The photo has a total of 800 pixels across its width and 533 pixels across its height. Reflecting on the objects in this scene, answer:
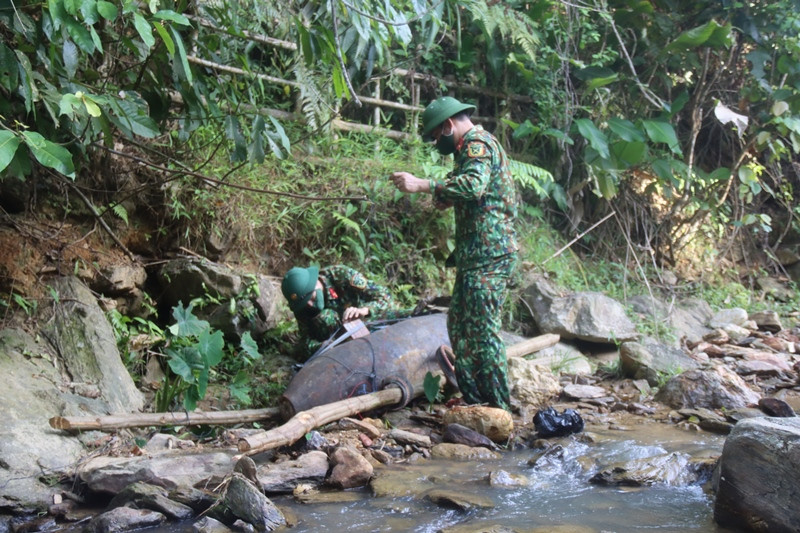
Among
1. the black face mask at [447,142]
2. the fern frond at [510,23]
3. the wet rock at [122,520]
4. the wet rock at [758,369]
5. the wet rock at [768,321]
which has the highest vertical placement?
the fern frond at [510,23]

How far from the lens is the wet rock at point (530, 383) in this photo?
5156mm

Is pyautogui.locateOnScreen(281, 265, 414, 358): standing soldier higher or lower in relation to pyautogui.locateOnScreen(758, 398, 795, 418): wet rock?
higher

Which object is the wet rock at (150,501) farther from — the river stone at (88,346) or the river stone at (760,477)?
the river stone at (760,477)

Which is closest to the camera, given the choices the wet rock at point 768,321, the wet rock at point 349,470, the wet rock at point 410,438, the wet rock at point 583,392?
the wet rock at point 349,470

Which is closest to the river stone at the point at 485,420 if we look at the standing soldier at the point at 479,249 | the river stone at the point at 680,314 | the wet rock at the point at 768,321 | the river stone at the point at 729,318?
the standing soldier at the point at 479,249

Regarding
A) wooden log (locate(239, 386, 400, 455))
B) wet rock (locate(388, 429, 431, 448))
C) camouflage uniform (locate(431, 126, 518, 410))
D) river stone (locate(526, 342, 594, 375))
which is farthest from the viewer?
river stone (locate(526, 342, 594, 375))

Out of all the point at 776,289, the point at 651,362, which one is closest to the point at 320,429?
the point at 651,362

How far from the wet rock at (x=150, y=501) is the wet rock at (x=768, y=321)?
6.67m

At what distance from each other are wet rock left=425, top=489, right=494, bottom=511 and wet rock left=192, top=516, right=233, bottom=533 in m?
0.88

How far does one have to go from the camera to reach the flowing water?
2.88 metres

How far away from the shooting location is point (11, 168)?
3344 mm

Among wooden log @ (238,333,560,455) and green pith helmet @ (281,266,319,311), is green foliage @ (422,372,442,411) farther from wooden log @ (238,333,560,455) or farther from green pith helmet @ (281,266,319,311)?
green pith helmet @ (281,266,319,311)

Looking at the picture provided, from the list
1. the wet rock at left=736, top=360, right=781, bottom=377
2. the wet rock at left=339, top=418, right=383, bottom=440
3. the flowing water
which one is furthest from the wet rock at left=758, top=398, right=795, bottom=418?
the wet rock at left=339, top=418, right=383, bottom=440

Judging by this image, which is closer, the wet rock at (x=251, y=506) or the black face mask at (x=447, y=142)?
Answer: the wet rock at (x=251, y=506)
